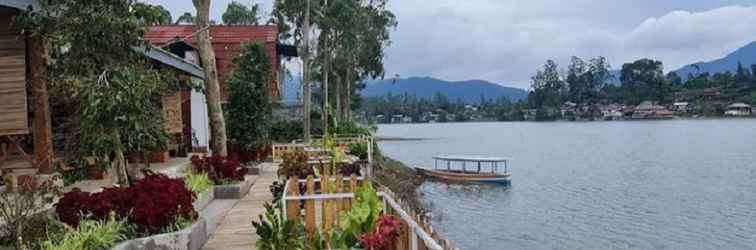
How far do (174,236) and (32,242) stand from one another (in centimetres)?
126

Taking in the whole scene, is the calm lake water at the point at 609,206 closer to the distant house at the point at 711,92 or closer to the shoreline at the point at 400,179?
the shoreline at the point at 400,179

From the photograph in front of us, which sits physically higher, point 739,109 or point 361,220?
point 739,109

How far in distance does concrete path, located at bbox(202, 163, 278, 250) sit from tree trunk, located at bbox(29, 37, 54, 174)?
106 inches

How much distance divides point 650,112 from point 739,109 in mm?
14344

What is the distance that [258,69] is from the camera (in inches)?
821

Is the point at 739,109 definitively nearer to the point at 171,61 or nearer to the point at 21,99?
the point at 171,61

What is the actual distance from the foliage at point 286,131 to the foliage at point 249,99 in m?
13.8

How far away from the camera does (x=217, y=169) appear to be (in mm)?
12391

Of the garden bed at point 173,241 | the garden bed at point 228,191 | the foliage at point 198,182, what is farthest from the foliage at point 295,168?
the garden bed at point 173,241

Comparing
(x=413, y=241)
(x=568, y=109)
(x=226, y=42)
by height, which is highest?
(x=226, y=42)

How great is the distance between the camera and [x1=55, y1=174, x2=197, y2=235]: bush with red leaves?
6.54m

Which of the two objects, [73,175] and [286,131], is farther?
[286,131]

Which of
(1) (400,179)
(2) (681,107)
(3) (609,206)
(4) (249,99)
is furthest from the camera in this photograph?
(2) (681,107)

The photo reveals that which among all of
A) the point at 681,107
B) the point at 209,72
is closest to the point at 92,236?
the point at 209,72
